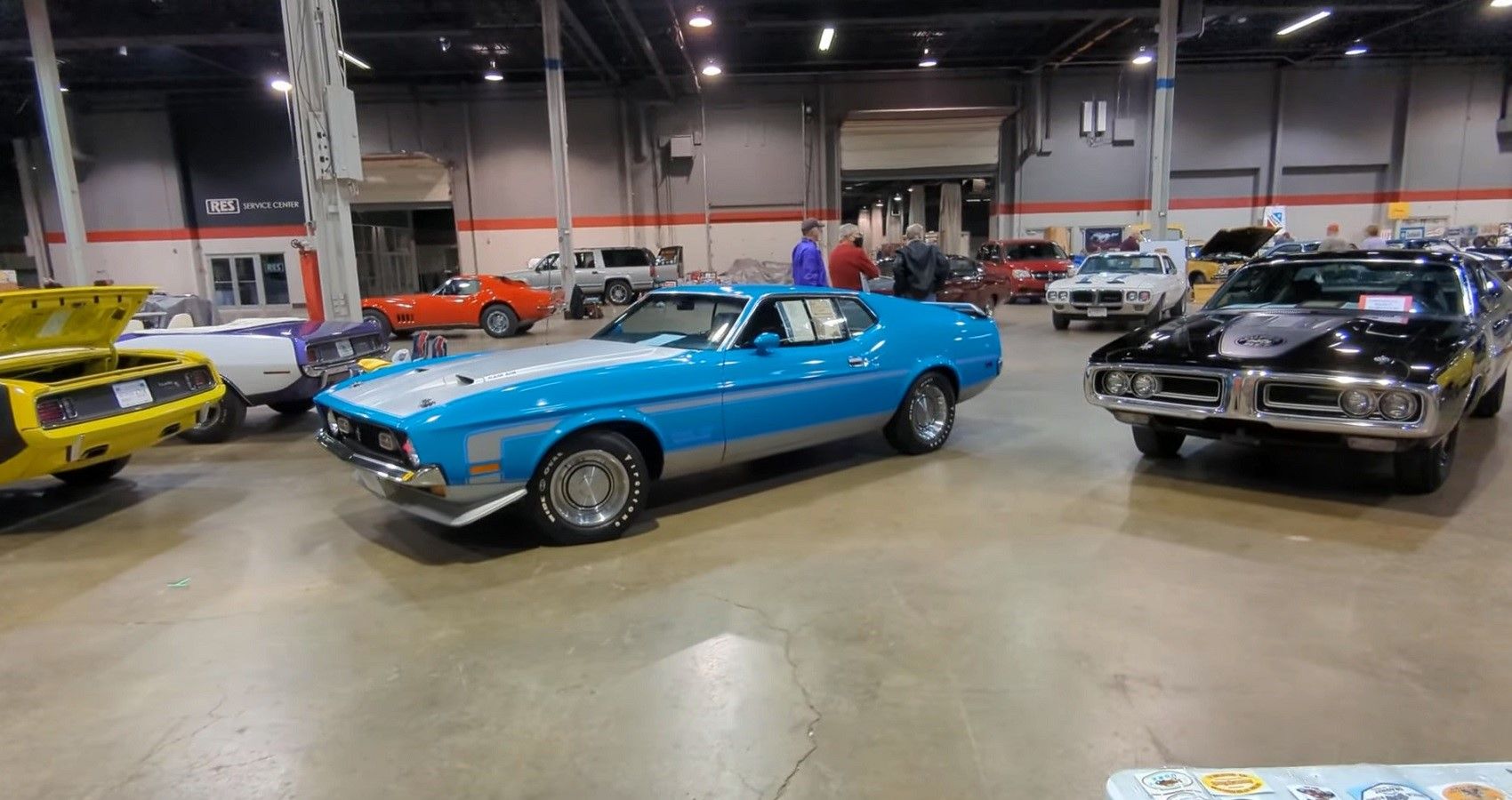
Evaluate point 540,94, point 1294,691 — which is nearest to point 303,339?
point 1294,691

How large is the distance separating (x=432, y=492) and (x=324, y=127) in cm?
596

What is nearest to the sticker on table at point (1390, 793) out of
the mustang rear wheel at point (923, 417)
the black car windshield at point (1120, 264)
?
the mustang rear wheel at point (923, 417)

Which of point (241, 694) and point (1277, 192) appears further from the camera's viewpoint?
point (1277, 192)

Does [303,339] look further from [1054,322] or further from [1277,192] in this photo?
[1277,192]

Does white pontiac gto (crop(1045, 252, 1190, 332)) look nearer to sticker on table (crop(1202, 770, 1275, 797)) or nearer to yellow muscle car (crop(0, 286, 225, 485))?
yellow muscle car (crop(0, 286, 225, 485))

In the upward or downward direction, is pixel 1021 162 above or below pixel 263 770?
above

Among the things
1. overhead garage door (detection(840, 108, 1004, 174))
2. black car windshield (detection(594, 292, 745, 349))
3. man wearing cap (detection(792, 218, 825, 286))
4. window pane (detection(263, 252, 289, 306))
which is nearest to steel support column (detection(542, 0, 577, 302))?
man wearing cap (detection(792, 218, 825, 286))

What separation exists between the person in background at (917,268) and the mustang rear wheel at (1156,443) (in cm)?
302

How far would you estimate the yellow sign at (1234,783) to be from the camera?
1.36 m

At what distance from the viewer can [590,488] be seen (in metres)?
4.27

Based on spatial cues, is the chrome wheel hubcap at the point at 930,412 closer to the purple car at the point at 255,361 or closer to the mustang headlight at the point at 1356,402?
the mustang headlight at the point at 1356,402

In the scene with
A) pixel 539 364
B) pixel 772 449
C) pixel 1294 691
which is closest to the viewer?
pixel 1294 691

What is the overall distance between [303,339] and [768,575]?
204 inches

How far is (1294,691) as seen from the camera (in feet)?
9.08
